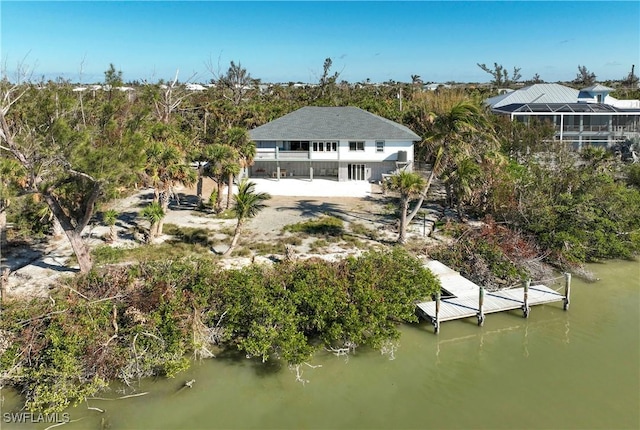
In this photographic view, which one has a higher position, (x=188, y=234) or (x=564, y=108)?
(x=564, y=108)

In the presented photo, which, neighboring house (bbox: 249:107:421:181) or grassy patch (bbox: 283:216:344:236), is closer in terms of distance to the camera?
grassy patch (bbox: 283:216:344:236)

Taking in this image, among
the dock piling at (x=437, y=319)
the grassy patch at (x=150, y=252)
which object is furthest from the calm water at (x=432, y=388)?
the grassy patch at (x=150, y=252)

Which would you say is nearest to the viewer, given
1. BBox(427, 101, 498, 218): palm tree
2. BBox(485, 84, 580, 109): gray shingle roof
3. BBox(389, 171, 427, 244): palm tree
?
BBox(427, 101, 498, 218): palm tree

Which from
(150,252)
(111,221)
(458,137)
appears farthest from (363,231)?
(111,221)

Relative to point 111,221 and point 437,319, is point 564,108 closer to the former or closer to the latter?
point 437,319

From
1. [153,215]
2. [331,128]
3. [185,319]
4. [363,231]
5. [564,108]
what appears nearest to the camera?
[185,319]

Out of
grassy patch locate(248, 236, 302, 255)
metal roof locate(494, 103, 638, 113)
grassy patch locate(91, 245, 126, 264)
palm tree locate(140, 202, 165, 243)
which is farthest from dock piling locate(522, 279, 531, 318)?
metal roof locate(494, 103, 638, 113)

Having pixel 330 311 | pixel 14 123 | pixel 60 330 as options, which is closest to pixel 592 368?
pixel 330 311

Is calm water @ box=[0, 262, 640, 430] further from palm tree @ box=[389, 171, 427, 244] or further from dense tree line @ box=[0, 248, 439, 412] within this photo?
palm tree @ box=[389, 171, 427, 244]

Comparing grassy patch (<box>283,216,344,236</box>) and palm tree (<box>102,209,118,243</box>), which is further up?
palm tree (<box>102,209,118,243</box>)
